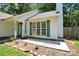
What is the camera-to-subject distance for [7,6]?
96.4 feet

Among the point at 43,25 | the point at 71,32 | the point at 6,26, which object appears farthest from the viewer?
the point at 6,26

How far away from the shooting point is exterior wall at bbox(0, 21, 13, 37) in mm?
18531

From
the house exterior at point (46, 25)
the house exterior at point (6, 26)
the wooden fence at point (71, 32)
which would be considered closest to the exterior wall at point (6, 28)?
the house exterior at point (6, 26)

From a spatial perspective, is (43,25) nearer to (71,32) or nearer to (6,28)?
(71,32)

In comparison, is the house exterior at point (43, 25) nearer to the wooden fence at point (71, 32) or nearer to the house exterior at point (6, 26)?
the house exterior at point (6, 26)

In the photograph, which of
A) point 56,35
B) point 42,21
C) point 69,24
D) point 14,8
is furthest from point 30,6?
point 56,35

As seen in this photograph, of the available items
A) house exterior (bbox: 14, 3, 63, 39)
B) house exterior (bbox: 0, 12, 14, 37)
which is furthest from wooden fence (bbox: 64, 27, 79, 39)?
house exterior (bbox: 0, 12, 14, 37)

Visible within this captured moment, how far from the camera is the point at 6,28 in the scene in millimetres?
19094

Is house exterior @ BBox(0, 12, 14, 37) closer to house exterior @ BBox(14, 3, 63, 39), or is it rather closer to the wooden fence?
house exterior @ BBox(14, 3, 63, 39)

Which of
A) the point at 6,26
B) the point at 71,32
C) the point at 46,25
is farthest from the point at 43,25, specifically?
the point at 6,26

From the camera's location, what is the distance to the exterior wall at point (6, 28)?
60.8 ft

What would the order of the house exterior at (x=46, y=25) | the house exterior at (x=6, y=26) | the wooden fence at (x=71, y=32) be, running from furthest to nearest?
the house exterior at (x=6, y=26), the wooden fence at (x=71, y=32), the house exterior at (x=46, y=25)

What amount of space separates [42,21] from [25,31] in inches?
113

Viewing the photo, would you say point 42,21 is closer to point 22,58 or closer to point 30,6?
point 22,58
